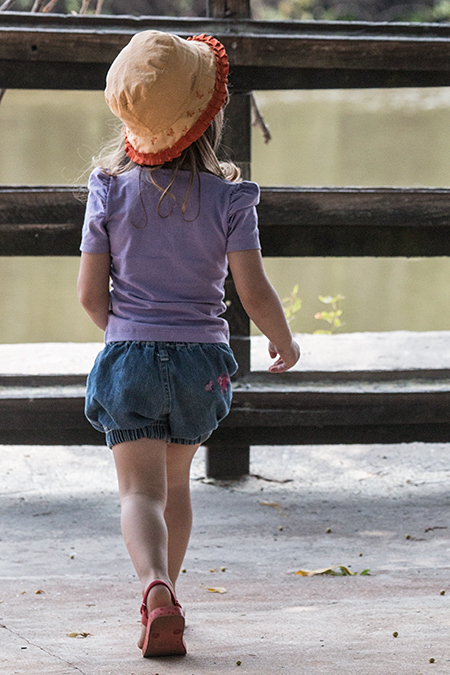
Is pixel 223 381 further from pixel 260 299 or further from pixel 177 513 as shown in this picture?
pixel 177 513

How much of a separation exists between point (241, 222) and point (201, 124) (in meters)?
0.25

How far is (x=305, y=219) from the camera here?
3.63 metres

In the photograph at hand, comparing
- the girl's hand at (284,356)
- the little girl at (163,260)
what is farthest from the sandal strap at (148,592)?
the girl's hand at (284,356)

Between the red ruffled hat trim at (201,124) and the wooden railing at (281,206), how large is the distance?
148 centimetres

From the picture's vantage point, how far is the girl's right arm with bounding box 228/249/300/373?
210 cm

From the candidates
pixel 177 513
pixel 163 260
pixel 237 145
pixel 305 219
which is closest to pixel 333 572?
pixel 177 513

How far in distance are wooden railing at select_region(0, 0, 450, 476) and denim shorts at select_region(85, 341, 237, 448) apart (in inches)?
62.4

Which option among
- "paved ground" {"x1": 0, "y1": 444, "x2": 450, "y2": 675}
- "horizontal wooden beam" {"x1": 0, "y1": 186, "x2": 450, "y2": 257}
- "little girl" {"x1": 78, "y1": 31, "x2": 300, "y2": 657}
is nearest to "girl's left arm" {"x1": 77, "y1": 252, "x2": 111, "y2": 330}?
"little girl" {"x1": 78, "y1": 31, "x2": 300, "y2": 657}

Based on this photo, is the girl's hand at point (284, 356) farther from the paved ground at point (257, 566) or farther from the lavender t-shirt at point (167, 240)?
the paved ground at point (257, 566)

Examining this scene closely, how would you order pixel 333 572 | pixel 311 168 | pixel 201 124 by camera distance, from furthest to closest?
pixel 311 168 < pixel 333 572 < pixel 201 124

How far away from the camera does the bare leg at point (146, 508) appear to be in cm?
191

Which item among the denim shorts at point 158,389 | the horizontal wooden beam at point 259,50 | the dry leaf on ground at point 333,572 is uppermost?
the horizontal wooden beam at point 259,50

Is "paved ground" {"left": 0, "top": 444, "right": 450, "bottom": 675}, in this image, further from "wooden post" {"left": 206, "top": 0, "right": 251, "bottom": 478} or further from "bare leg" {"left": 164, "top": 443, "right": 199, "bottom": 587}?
"wooden post" {"left": 206, "top": 0, "right": 251, "bottom": 478}

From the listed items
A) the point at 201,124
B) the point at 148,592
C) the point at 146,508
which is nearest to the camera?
the point at 148,592
